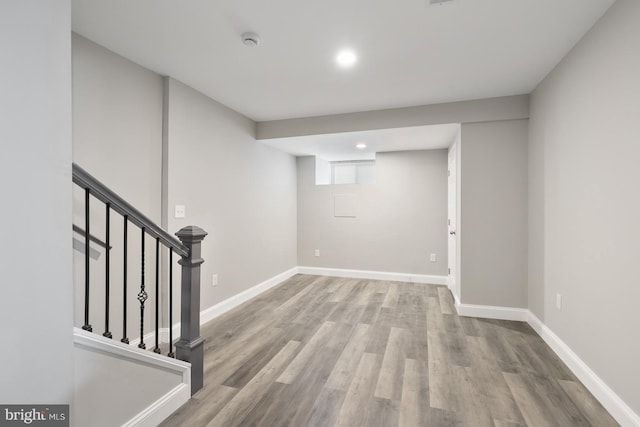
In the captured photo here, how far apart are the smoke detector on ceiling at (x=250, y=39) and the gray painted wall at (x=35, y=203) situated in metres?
1.19

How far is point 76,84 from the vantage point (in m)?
2.16

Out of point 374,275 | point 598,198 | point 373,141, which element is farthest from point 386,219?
point 598,198

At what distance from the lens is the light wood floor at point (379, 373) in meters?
1.82

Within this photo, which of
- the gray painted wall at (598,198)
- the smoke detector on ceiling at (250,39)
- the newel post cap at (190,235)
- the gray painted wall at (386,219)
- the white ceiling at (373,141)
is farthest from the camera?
the gray painted wall at (386,219)

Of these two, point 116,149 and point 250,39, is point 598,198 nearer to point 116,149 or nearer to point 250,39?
point 250,39

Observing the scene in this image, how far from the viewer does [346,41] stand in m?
2.24

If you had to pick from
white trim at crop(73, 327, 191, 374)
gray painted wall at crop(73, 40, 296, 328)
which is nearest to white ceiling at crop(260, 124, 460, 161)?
gray painted wall at crop(73, 40, 296, 328)

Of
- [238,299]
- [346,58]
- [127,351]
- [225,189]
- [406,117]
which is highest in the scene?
[346,58]

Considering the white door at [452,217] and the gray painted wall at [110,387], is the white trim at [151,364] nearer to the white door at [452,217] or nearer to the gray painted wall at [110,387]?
the gray painted wall at [110,387]

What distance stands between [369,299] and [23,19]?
4.00 metres

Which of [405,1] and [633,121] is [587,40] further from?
[405,1]

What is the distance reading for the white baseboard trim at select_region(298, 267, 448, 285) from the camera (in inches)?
196

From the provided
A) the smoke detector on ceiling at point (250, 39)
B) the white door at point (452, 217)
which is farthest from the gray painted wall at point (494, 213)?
the smoke detector on ceiling at point (250, 39)

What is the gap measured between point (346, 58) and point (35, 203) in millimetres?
2230
